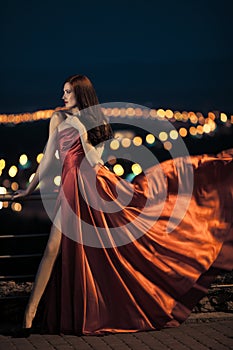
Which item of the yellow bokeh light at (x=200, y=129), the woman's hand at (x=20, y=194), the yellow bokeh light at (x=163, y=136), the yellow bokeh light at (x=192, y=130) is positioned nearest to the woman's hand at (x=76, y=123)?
the woman's hand at (x=20, y=194)

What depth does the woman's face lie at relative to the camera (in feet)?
13.4

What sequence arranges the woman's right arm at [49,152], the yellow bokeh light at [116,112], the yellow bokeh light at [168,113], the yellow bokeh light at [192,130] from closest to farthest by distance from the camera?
the woman's right arm at [49,152] < the yellow bokeh light at [116,112] < the yellow bokeh light at [168,113] < the yellow bokeh light at [192,130]

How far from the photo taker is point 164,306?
4117 millimetres

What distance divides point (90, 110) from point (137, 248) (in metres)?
0.90

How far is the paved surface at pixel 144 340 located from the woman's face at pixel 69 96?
4.62 feet

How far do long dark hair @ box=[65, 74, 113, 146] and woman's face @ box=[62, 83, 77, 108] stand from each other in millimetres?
19

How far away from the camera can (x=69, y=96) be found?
409 cm

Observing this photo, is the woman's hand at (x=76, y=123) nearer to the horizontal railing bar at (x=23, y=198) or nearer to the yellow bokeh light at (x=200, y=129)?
the horizontal railing bar at (x=23, y=198)

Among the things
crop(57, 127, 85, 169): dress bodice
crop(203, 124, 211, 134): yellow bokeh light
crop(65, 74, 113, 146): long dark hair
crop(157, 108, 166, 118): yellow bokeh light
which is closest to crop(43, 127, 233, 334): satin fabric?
crop(57, 127, 85, 169): dress bodice

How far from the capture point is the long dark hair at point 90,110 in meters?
4.08

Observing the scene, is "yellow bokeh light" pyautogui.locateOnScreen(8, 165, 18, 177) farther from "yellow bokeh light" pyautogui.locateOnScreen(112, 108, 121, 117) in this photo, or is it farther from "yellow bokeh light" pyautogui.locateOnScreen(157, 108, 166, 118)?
"yellow bokeh light" pyautogui.locateOnScreen(157, 108, 166, 118)

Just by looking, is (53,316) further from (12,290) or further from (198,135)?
(198,135)

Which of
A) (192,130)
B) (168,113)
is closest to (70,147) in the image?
(168,113)

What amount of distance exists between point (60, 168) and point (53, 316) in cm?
91
